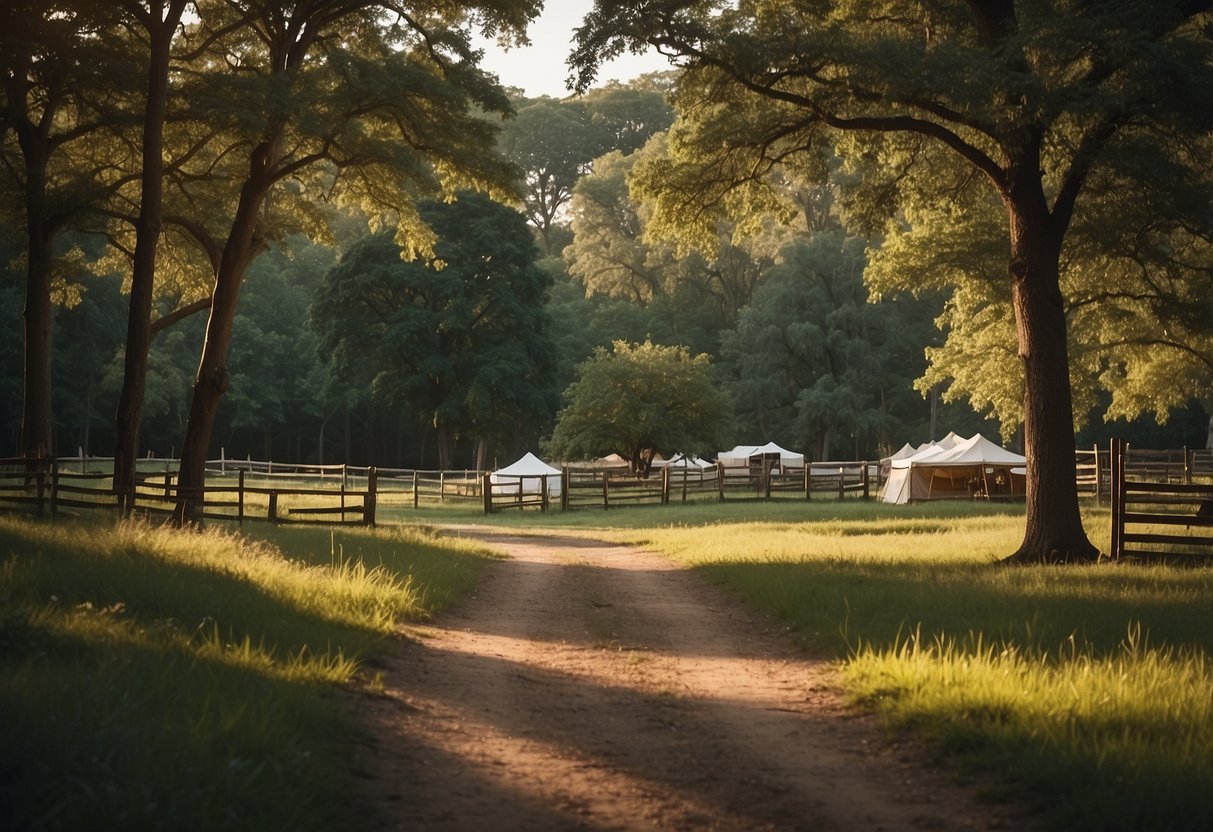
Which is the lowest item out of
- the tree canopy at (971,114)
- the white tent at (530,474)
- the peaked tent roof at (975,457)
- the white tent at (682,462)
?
the white tent at (530,474)

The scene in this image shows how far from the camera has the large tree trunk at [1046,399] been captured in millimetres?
16797

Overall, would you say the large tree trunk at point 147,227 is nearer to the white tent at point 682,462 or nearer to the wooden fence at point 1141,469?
the wooden fence at point 1141,469

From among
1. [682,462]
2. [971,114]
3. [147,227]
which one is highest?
[971,114]

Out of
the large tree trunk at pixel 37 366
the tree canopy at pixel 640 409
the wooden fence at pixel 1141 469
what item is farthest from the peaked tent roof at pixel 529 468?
the large tree trunk at pixel 37 366

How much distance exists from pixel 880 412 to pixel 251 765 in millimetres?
61479

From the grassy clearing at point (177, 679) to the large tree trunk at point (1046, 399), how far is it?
8688 millimetres

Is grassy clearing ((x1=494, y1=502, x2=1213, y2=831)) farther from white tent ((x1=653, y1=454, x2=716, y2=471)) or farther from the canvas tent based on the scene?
white tent ((x1=653, y1=454, x2=716, y2=471))

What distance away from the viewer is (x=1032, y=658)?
8688 millimetres

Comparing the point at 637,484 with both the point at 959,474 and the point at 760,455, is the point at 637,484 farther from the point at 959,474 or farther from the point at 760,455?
the point at 760,455

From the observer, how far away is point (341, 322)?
2282 inches

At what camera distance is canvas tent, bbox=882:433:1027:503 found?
42.1 meters

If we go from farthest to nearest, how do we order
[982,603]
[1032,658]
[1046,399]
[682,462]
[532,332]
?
[682,462] < [532,332] < [1046,399] < [982,603] < [1032,658]

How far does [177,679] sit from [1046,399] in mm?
13345

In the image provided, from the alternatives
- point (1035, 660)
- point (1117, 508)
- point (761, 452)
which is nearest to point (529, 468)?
point (761, 452)
